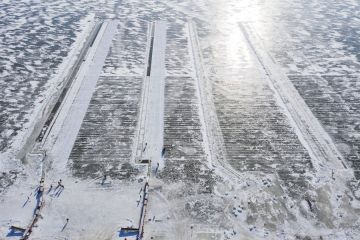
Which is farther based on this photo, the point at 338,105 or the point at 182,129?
the point at 338,105

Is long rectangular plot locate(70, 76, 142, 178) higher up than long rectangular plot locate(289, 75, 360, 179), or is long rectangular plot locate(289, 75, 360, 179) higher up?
long rectangular plot locate(289, 75, 360, 179)

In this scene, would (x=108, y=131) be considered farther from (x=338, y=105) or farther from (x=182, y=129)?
(x=338, y=105)

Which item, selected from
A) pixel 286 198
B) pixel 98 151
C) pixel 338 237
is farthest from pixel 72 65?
pixel 338 237

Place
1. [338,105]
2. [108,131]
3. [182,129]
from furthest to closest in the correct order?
[338,105] < [182,129] < [108,131]

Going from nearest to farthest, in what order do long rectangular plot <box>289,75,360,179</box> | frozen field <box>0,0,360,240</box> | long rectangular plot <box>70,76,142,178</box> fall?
frozen field <box>0,0,360,240</box> < long rectangular plot <box>70,76,142,178</box> < long rectangular plot <box>289,75,360,179</box>

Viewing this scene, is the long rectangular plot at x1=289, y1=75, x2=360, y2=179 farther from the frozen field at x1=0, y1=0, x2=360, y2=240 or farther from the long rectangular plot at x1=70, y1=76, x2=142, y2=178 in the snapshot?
the long rectangular plot at x1=70, y1=76, x2=142, y2=178

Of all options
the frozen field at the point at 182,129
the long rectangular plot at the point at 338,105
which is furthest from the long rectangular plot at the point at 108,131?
the long rectangular plot at the point at 338,105

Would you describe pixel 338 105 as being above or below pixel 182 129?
above

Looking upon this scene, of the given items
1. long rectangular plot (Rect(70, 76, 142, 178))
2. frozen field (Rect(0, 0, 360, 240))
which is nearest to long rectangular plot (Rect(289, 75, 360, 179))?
frozen field (Rect(0, 0, 360, 240))

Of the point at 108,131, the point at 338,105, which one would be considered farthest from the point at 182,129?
the point at 338,105
